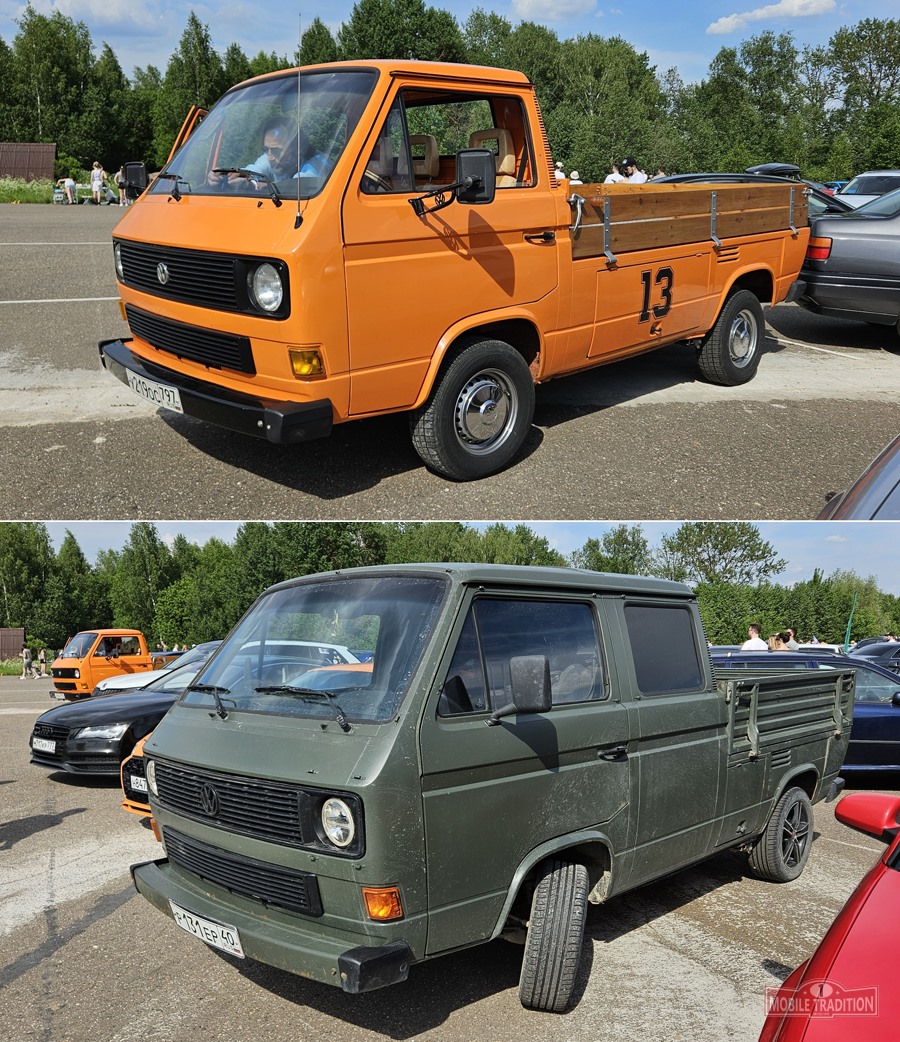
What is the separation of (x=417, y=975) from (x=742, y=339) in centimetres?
778

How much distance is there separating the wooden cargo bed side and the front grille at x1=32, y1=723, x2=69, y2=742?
5.64m

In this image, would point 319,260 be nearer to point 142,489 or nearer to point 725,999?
point 142,489

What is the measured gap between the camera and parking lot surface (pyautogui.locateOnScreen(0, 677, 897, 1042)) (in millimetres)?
3396

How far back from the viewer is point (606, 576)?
4.43m

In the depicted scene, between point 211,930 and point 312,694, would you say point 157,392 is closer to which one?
point 312,694

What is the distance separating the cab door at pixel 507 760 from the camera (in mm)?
3240

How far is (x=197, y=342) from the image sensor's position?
6121 millimetres

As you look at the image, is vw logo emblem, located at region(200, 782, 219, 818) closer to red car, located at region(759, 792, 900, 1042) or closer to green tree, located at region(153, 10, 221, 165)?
red car, located at region(759, 792, 900, 1042)

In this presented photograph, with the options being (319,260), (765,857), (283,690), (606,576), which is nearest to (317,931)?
(283,690)

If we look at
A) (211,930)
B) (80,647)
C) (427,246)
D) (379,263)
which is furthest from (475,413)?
Result: (80,647)

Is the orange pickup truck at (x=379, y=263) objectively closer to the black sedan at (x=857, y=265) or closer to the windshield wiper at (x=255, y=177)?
the windshield wiper at (x=255, y=177)

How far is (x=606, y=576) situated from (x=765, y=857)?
6.53 ft

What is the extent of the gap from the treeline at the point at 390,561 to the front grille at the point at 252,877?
44768 millimetres

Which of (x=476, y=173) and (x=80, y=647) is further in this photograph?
(x=80, y=647)
